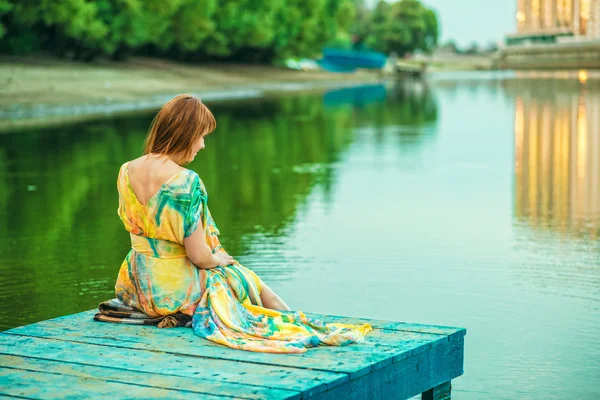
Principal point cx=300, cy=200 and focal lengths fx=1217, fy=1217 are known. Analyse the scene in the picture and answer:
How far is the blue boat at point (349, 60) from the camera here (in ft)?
→ 316

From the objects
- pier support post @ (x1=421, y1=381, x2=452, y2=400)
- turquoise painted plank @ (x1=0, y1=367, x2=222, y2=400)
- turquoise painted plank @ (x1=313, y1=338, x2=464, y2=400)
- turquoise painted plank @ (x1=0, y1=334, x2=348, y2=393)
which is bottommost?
pier support post @ (x1=421, y1=381, x2=452, y2=400)

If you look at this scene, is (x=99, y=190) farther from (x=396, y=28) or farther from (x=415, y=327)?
(x=396, y=28)

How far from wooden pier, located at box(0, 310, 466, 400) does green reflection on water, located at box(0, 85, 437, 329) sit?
101 inches

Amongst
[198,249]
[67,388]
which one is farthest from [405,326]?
[67,388]

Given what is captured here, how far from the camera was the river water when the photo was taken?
7.89 metres

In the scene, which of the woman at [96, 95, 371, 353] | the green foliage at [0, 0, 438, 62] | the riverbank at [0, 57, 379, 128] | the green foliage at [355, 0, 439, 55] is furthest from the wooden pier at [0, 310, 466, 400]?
the green foliage at [355, 0, 439, 55]

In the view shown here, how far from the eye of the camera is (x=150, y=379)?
4.87 meters

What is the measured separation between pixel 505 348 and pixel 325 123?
24.0m

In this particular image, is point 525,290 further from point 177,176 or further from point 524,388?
point 177,176

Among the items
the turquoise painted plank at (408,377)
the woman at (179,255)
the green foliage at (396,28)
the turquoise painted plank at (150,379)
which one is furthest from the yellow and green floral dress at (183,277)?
the green foliage at (396,28)

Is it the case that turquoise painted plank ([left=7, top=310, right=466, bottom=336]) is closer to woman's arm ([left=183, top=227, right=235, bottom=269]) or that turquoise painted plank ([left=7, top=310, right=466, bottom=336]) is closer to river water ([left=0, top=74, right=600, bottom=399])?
woman's arm ([left=183, top=227, right=235, bottom=269])

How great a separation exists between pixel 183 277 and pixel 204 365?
2.58 feet

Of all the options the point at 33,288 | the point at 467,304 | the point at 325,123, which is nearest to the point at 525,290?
the point at 467,304

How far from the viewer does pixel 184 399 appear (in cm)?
461
